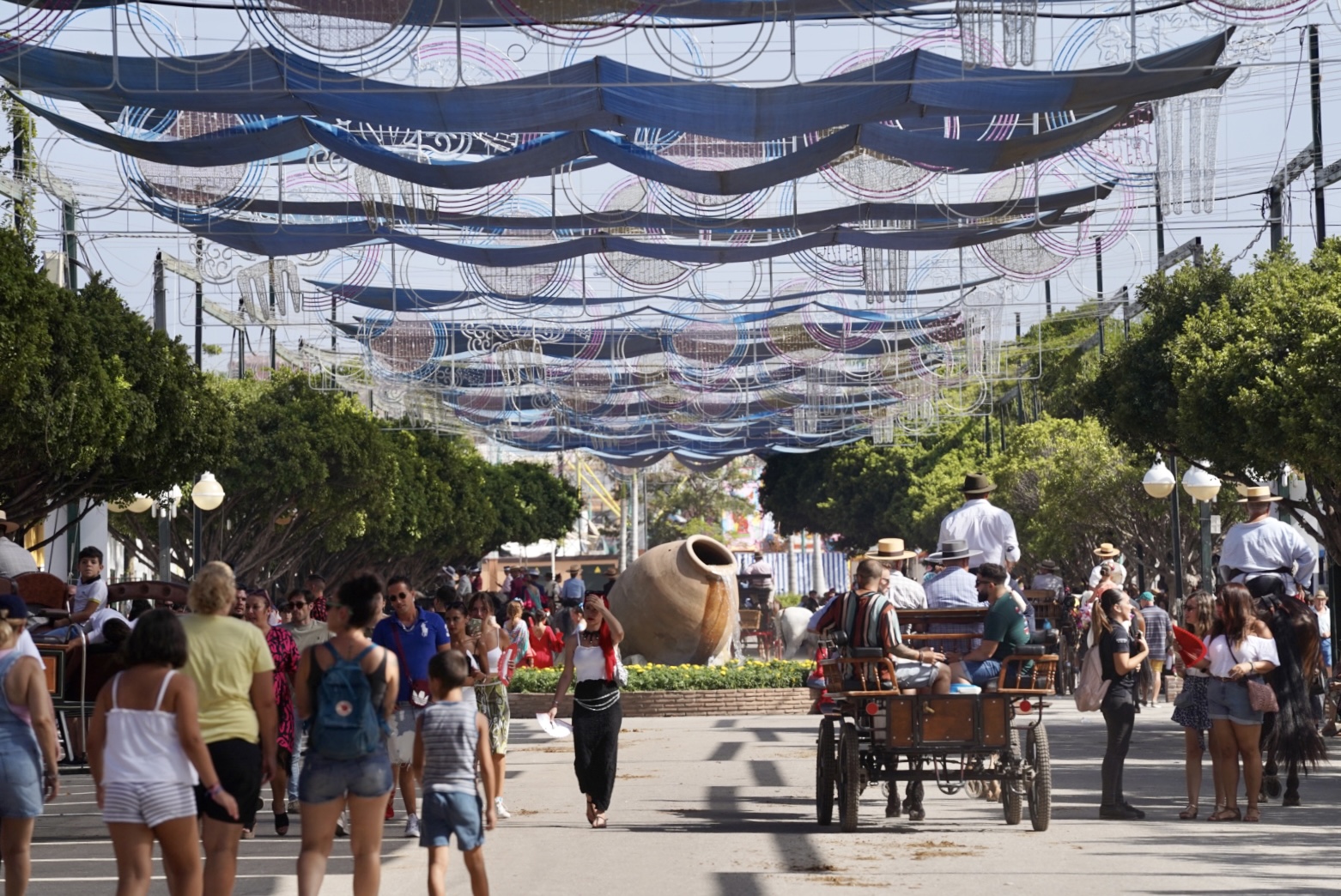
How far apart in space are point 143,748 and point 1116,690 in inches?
304

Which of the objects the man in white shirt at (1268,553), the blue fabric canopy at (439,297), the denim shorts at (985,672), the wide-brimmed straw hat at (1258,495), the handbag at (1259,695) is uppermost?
the blue fabric canopy at (439,297)

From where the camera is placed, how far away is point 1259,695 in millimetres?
12812

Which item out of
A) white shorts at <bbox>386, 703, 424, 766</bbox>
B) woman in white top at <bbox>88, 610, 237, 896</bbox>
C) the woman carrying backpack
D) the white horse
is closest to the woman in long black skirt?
white shorts at <bbox>386, 703, 424, 766</bbox>

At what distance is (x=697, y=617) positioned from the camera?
2798cm

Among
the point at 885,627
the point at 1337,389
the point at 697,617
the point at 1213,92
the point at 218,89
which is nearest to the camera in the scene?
the point at 885,627

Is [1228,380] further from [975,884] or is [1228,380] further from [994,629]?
[975,884]

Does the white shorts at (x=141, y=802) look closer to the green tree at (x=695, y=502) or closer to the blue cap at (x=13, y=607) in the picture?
the blue cap at (x=13, y=607)

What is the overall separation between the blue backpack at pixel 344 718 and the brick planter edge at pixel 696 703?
16483 mm

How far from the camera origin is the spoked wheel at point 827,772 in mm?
12578

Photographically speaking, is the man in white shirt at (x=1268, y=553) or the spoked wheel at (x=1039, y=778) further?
the man in white shirt at (x=1268, y=553)

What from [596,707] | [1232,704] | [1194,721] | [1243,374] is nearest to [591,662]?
[596,707]

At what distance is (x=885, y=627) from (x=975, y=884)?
2.40 metres

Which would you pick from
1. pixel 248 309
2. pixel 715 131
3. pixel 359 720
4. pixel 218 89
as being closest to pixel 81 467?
pixel 248 309

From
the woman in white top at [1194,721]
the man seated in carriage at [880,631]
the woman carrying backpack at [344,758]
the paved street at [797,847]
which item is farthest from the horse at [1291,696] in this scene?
the woman carrying backpack at [344,758]
